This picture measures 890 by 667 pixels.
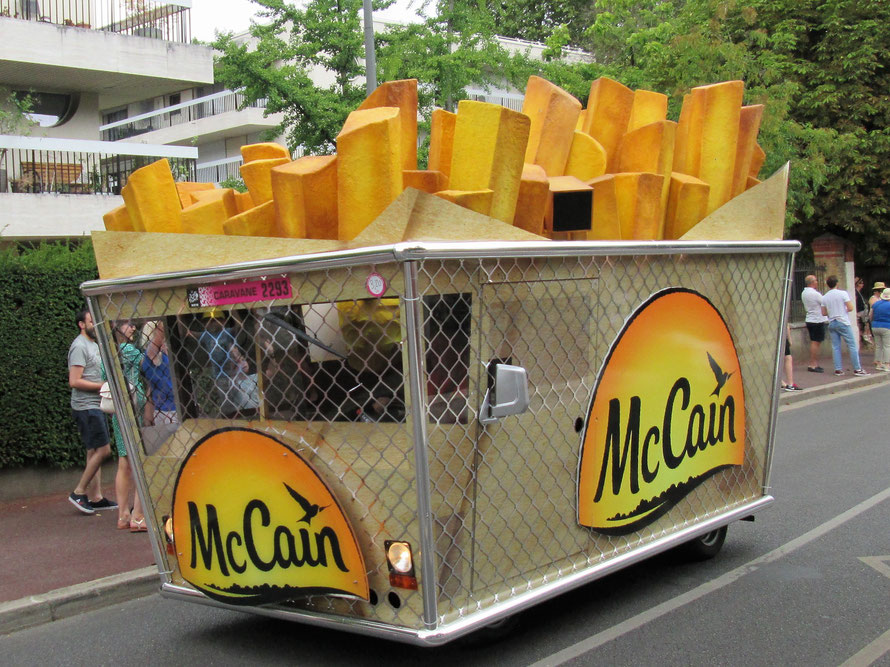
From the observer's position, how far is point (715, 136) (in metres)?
5.37

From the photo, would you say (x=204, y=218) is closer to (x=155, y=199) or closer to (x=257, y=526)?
(x=155, y=199)

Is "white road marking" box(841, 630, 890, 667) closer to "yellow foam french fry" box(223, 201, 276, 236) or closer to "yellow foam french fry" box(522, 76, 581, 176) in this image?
"yellow foam french fry" box(522, 76, 581, 176)

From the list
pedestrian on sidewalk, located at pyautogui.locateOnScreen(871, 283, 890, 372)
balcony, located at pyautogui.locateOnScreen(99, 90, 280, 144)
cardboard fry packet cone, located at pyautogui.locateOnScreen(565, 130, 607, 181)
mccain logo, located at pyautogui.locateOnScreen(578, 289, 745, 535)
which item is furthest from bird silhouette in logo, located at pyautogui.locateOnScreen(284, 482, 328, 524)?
balcony, located at pyautogui.locateOnScreen(99, 90, 280, 144)

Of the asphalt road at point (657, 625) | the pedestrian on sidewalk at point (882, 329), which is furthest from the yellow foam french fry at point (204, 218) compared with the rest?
the pedestrian on sidewalk at point (882, 329)

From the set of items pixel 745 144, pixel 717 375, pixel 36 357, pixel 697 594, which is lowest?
pixel 697 594

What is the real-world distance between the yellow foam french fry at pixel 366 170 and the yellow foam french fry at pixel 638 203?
1406 mm

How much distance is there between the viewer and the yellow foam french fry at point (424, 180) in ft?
13.3

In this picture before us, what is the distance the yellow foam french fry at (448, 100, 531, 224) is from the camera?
3949mm

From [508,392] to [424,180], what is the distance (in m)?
1.12

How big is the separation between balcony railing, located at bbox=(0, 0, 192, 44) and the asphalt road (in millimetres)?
14362

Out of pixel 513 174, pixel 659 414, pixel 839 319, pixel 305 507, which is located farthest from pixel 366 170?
pixel 839 319

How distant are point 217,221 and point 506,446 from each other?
1.79 meters

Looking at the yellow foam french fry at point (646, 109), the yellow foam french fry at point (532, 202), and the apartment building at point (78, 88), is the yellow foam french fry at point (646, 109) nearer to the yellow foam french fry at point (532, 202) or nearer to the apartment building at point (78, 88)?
the yellow foam french fry at point (532, 202)

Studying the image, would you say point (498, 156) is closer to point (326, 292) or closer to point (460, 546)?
point (326, 292)
